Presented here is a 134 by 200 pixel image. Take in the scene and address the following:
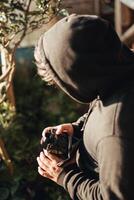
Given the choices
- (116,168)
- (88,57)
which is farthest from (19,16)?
(116,168)

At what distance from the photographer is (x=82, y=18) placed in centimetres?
245

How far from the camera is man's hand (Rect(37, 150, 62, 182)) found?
2.77 meters

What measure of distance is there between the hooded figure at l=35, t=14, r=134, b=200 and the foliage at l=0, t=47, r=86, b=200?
76.9 inches

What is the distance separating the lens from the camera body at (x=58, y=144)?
285 centimetres

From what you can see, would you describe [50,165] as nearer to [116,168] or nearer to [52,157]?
[52,157]

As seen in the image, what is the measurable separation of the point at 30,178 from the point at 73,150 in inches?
74.6

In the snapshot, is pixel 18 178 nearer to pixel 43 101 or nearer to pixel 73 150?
pixel 43 101

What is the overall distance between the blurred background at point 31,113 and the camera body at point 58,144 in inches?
47.4

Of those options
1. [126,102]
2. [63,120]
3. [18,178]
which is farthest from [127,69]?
[63,120]

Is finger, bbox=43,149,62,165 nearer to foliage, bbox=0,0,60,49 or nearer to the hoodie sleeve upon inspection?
the hoodie sleeve

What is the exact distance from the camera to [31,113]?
546 centimetres

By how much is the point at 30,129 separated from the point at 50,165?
245 cm

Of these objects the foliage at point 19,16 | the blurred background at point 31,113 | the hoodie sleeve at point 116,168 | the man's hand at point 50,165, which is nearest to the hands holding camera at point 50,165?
the man's hand at point 50,165

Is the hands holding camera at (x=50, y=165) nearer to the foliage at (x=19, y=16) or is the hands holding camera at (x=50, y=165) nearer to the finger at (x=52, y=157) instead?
the finger at (x=52, y=157)
